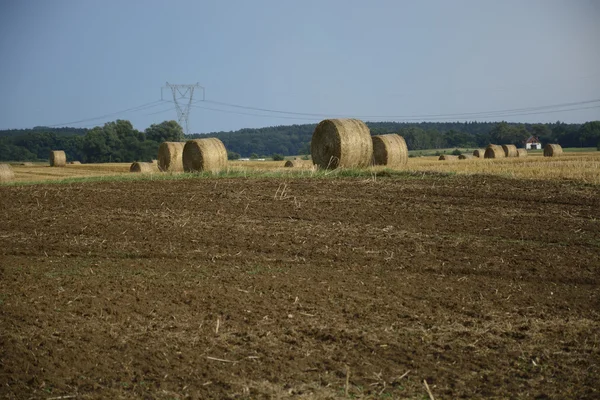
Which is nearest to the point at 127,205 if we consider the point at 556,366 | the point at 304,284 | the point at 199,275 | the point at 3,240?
the point at 3,240

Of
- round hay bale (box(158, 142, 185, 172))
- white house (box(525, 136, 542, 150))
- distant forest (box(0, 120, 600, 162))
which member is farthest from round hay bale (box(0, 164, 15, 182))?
white house (box(525, 136, 542, 150))

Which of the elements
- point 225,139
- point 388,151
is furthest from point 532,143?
point 388,151

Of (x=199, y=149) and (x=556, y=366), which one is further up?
(x=199, y=149)

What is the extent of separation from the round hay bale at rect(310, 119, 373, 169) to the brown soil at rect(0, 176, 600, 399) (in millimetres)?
7762

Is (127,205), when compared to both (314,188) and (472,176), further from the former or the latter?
(472,176)

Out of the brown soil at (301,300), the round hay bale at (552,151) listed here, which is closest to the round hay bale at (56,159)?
the round hay bale at (552,151)

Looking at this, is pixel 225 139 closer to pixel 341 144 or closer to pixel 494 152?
pixel 494 152

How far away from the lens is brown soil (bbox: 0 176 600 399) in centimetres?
540

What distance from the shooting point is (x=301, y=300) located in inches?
291

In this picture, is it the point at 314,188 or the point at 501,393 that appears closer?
the point at 501,393

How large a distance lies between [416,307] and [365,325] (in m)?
0.81

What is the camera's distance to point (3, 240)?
11.4 metres

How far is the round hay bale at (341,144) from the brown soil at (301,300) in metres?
7.76

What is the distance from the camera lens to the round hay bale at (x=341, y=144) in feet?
71.3
